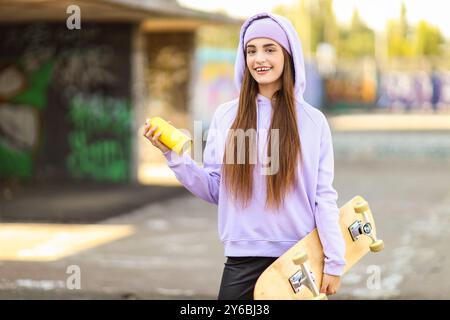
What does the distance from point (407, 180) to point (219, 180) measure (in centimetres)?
1289

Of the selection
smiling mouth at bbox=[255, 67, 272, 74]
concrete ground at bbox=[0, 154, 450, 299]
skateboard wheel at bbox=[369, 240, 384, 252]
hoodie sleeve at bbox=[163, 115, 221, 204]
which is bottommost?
concrete ground at bbox=[0, 154, 450, 299]

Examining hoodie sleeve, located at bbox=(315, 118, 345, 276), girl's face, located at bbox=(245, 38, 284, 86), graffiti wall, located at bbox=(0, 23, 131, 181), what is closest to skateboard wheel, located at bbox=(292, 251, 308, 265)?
hoodie sleeve, located at bbox=(315, 118, 345, 276)

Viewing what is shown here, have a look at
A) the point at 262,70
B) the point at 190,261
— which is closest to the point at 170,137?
the point at 262,70

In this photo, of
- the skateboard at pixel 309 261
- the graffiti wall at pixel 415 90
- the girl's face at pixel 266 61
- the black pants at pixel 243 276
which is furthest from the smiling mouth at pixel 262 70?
the graffiti wall at pixel 415 90

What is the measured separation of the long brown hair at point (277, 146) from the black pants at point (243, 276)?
0.78 feet

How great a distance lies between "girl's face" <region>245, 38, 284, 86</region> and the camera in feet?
11.6

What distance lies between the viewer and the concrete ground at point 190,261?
7152 millimetres

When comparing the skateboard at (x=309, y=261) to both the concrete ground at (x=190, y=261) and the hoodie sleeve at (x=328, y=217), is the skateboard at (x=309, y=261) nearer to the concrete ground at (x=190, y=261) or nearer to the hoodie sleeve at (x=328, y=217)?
the hoodie sleeve at (x=328, y=217)

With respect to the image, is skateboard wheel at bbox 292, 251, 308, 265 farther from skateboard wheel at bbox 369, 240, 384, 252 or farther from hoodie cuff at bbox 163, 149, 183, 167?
hoodie cuff at bbox 163, 149, 183, 167

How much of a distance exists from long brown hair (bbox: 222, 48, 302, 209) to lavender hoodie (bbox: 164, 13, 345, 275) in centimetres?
3

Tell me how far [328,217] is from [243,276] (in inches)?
15.9
